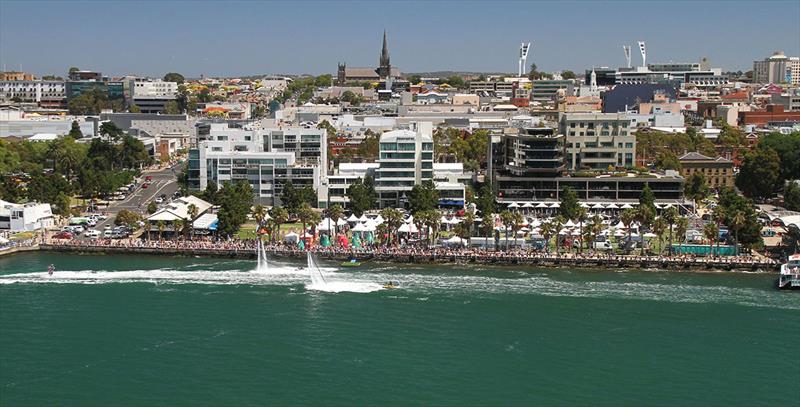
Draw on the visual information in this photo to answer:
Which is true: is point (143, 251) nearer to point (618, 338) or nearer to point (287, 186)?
point (287, 186)

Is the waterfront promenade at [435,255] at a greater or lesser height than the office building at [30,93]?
lesser

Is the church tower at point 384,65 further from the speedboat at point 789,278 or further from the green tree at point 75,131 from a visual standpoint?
the speedboat at point 789,278

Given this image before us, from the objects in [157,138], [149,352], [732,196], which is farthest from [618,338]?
[157,138]

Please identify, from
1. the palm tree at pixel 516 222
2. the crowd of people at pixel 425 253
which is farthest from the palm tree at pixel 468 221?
the palm tree at pixel 516 222

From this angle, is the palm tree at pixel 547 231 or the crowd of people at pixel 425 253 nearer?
the crowd of people at pixel 425 253

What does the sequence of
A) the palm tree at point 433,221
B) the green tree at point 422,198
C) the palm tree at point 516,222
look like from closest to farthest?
1. the palm tree at point 516,222
2. the palm tree at point 433,221
3. the green tree at point 422,198

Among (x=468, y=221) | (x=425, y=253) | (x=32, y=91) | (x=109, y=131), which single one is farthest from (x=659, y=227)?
(x=32, y=91)
